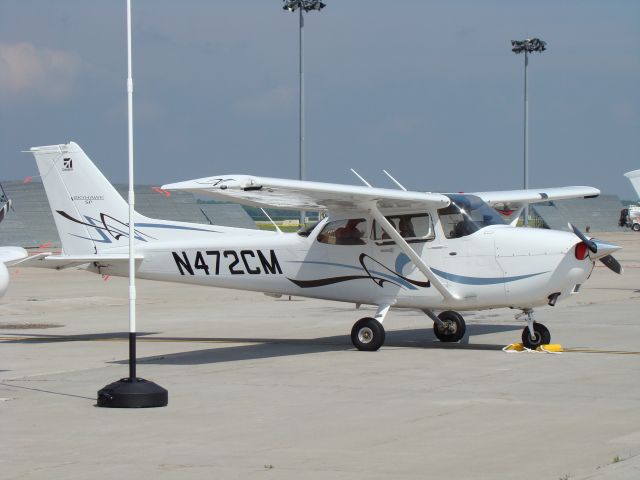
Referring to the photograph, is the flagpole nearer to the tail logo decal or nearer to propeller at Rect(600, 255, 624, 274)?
the tail logo decal

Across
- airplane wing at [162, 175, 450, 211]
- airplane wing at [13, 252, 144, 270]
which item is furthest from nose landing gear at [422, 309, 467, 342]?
airplane wing at [13, 252, 144, 270]

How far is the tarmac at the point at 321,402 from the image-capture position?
850 centimetres

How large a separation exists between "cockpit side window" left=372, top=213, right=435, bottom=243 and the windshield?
0.75 ft

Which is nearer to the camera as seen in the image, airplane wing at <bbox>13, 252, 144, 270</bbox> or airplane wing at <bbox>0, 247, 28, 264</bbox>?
airplane wing at <bbox>0, 247, 28, 264</bbox>

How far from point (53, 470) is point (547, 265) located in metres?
8.92

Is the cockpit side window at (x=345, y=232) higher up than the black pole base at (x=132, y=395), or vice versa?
the cockpit side window at (x=345, y=232)

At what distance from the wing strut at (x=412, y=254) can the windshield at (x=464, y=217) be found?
0.64m

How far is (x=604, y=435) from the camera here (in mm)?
9508

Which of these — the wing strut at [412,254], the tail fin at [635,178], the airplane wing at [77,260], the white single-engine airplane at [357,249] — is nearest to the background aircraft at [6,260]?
the white single-engine airplane at [357,249]

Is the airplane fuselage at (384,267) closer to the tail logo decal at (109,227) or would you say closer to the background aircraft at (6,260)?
the tail logo decal at (109,227)

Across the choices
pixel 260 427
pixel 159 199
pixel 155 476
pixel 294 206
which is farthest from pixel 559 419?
pixel 159 199

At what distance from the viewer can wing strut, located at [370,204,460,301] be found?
52.7 ft

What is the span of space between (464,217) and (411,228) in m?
0.81

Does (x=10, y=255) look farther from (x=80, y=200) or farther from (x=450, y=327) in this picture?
(x=450, y=327)
